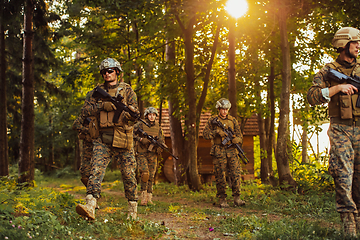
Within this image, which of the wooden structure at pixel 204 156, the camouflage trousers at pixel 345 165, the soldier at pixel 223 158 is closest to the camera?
the camouflage trousers at pixel 345 165

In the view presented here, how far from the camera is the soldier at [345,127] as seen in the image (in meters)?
4.36

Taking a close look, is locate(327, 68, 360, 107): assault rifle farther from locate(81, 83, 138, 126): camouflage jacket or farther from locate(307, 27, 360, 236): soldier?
locate(81, 83, 138, 126): camouflage jacket

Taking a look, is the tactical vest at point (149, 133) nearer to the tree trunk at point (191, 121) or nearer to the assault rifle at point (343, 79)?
the tree trunk at point (191, 121)

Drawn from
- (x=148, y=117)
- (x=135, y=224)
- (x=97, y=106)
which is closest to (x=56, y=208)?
(x=135, y=224)

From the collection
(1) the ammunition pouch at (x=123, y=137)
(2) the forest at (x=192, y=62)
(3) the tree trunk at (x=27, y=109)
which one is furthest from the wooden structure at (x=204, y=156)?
(1) the ammunition pouch at (x=123, y=137)

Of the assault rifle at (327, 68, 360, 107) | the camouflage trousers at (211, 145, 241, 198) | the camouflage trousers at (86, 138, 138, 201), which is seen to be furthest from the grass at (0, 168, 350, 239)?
the assault rifle at (327, 68, 360, 107)

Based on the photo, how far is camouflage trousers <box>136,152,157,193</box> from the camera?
8.79 m

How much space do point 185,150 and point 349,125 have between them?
10.2 meters

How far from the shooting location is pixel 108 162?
553cm

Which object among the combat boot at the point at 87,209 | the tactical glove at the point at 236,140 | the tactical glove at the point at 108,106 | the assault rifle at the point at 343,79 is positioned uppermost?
the assault rifle at the point at 343,79

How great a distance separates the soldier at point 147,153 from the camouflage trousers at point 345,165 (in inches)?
209

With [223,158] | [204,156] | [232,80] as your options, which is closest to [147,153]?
[223,158]

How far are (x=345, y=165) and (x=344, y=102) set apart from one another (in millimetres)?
844

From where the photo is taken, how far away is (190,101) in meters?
11.9
